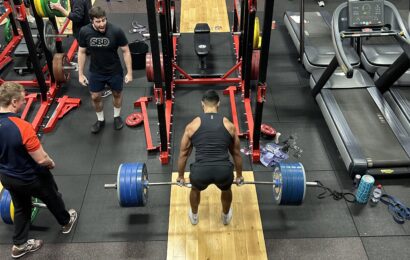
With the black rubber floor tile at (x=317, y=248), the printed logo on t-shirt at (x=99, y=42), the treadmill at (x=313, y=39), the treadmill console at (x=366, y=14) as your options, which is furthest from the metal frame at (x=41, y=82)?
the treadmill console at (x=366, y=14)

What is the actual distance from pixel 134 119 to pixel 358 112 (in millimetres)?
2784

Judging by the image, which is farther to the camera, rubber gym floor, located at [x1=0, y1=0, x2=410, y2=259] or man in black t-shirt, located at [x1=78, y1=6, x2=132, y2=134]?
man in black t-shirt, located at [x1=78, y1=6, x2=132, y2=134]

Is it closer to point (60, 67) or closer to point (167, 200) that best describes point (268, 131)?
point (167, 200)

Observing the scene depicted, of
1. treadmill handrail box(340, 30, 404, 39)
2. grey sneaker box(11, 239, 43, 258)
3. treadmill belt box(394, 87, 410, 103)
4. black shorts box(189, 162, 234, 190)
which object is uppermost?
treadmill handrail box(340, 30, 404, 39)

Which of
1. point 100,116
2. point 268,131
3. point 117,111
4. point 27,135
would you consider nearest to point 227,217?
point 268,131

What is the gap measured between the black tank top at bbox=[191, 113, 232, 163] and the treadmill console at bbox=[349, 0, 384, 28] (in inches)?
112

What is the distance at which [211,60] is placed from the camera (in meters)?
6.13

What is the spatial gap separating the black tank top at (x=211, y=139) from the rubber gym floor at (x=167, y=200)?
1023 millimetres

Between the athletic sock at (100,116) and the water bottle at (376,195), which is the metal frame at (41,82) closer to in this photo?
the athletic sock at (100,116)

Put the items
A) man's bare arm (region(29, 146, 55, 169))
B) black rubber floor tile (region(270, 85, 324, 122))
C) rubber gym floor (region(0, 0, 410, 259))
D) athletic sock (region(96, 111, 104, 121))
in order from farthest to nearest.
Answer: black rubber floor tile (region(270, 85, 324, 122)), athletic sock (region(96, 111, 104, 121)), rubber gym floor (region(0, 0, 410, 259)), man's bare arm (region(29, 146, 55, 169))

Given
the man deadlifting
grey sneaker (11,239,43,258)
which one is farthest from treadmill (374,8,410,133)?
grey sneaker (11,239,43,258)

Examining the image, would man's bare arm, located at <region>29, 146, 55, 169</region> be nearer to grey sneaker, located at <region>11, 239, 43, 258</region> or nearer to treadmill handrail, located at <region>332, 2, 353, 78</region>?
grey sneaker, located at <region>11, 239, 43, 258</region>

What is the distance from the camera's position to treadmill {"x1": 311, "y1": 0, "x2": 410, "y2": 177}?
161 inches

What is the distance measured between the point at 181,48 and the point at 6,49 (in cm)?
269
